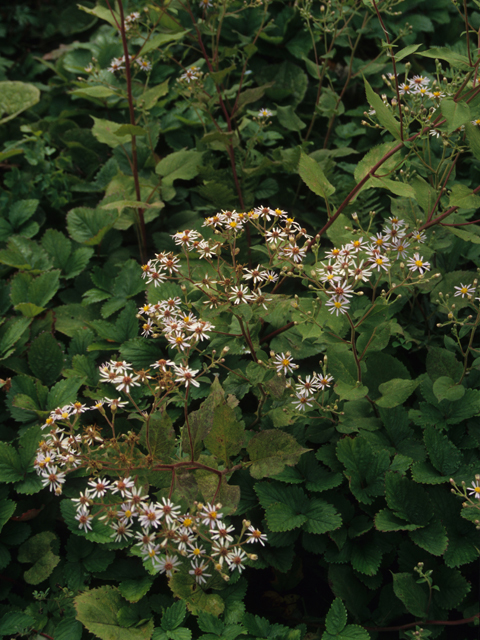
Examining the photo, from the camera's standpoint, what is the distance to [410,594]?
1.68m

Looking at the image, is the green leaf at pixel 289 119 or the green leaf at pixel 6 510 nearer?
the green leaf at pixel 6 510

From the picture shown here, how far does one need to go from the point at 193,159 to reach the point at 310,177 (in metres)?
0.99

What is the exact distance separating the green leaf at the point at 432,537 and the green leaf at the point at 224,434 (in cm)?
69

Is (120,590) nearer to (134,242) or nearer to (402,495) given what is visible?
(402,495)

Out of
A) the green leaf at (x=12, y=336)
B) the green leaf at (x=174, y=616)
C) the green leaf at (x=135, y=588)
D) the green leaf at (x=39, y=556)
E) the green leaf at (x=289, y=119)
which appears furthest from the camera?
the green leaf at (x=289, y=119)

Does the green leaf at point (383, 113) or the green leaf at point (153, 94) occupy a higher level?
the green leaf at point (383, 113)

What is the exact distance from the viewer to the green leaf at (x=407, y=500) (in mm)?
1763

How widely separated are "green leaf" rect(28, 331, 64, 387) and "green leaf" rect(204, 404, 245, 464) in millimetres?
1021

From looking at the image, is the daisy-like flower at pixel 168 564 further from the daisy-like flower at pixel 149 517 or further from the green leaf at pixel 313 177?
the green leaf at pixel 313 177

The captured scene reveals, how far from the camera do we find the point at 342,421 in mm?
1904

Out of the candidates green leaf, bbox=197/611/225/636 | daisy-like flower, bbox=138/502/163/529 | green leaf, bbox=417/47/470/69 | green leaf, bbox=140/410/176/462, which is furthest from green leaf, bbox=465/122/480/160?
green leaf, bbox=197/611/225/636

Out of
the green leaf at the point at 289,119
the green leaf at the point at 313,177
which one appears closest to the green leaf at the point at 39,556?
the green leaf at the point at 313,177

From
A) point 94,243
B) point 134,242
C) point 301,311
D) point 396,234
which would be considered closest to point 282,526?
point 301,311

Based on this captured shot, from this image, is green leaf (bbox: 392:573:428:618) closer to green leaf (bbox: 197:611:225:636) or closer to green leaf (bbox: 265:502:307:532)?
green leaf (bbox: 265:502:307:532)
